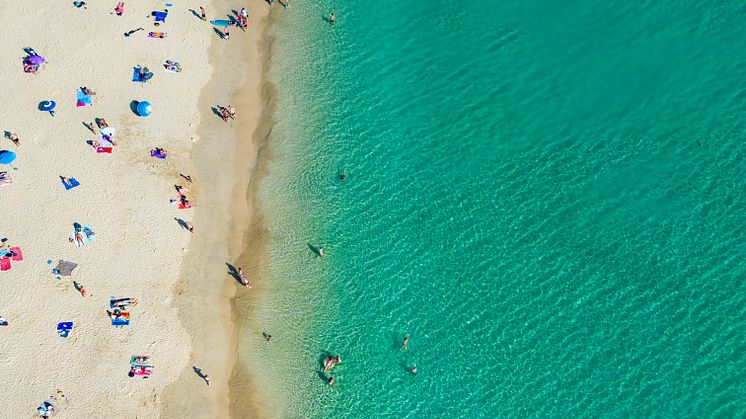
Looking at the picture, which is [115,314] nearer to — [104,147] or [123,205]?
[123,205]

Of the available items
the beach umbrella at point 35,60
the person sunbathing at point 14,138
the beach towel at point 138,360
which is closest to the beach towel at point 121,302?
the beach towel at point 138,360

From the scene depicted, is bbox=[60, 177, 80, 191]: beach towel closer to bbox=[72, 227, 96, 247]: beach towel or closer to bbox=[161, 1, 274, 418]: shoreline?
bbox=[72, 227, 96, 247]: beach towel

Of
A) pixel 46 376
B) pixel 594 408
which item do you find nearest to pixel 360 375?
pixel 594 408

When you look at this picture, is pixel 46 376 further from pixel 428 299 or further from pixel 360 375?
pixel 428 299

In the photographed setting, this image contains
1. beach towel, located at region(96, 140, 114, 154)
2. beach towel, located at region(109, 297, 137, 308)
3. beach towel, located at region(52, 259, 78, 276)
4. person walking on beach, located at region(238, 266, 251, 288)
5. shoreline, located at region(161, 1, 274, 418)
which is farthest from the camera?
beach towel, located at region(96, 140, 114, 154)

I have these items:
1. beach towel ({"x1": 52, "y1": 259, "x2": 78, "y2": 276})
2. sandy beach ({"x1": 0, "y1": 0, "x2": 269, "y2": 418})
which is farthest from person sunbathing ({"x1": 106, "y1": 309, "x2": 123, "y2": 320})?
beach towel ({"x1": 52, "y1": 259, "x2": 78, "y2": 276})

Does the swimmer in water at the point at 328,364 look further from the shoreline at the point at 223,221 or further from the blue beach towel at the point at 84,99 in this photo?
the blue beach towel at the point at 84,99
